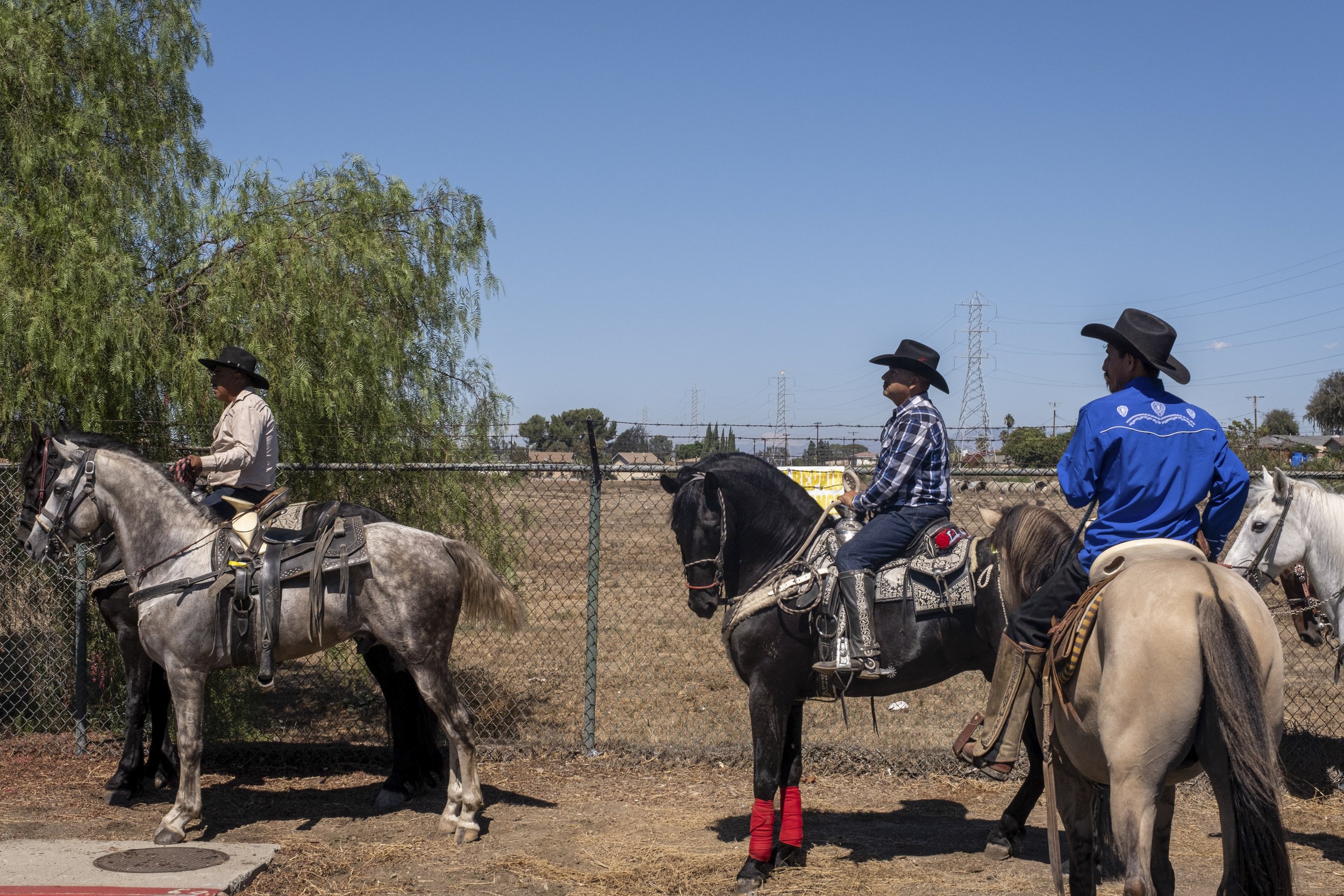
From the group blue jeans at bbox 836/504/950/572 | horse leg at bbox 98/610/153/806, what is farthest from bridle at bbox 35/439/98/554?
blue jeans at bbox 836/504/950/572

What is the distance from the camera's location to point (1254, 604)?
11.5 ft

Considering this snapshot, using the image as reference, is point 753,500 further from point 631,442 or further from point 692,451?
point 692,451

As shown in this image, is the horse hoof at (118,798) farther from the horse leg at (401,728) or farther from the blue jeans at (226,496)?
the blue jeans at (226,496)

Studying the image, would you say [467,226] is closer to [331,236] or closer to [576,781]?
[331,236]

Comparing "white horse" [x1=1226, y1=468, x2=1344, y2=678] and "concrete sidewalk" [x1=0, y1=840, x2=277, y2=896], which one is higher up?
"white horse" [x1=1226, y1=468, x2=1344, y2=678]

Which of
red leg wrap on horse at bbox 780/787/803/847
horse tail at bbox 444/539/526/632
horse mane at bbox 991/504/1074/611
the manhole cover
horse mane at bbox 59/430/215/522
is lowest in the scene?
the manhole cover

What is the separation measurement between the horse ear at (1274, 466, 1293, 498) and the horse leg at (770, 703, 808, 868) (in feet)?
10.5

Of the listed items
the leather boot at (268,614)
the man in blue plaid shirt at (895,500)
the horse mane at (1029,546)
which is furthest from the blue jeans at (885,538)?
the leather boot at (268,614)

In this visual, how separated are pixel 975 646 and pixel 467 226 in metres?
5.92

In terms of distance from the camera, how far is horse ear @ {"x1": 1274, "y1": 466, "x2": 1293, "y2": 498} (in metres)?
6.11

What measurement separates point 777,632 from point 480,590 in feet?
6.58

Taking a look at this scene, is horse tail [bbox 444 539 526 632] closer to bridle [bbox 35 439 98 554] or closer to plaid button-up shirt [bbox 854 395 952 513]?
bridle [bbox 35 439 98 554]

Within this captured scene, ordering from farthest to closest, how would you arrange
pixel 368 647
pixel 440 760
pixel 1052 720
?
pixel 440 760 < pixel 368 647 < pixel 1052 720

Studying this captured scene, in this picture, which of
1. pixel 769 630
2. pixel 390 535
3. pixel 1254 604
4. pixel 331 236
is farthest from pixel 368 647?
pixel 1254 604
